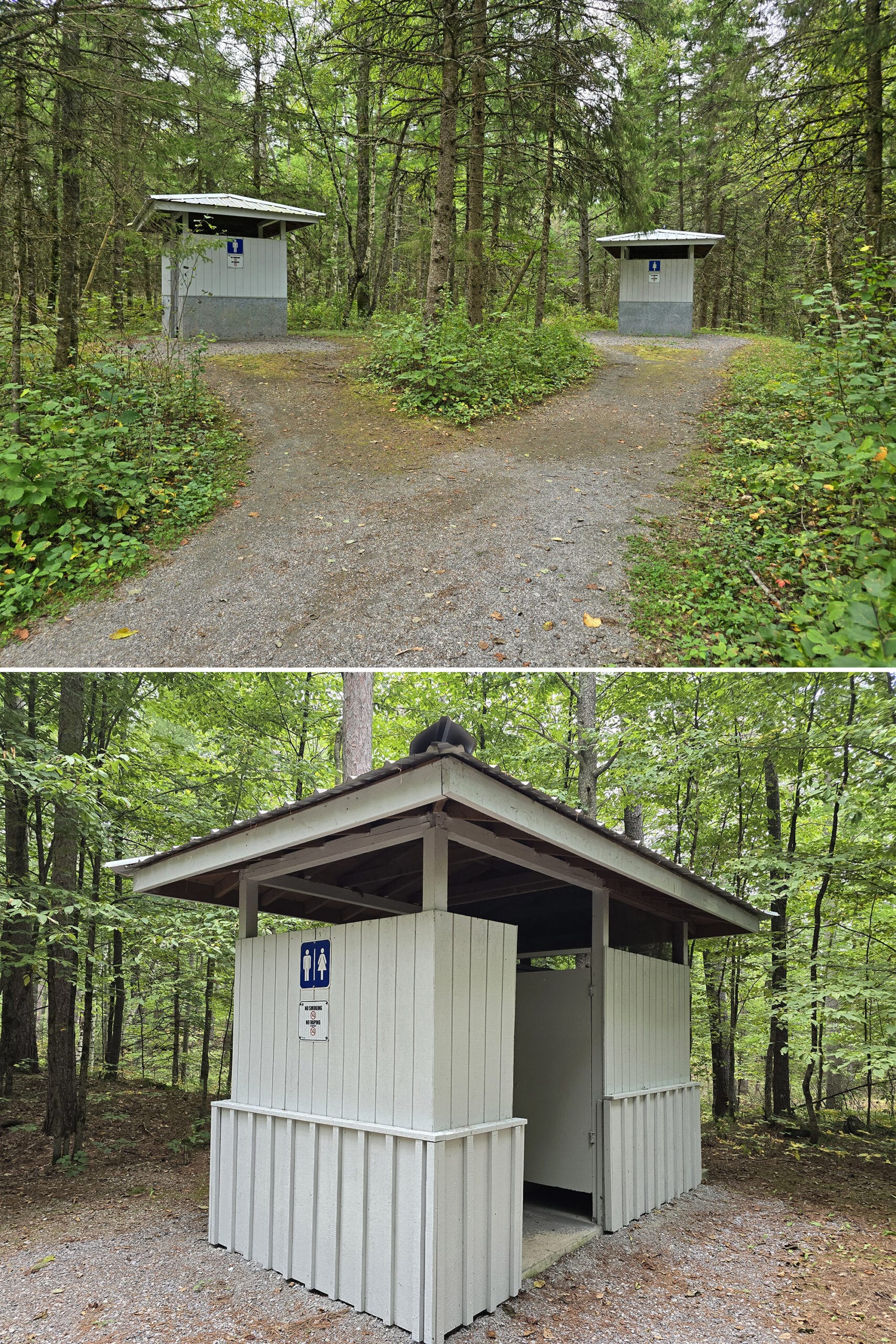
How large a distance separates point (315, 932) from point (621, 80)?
14505mm

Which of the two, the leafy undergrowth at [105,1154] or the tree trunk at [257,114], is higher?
the tree trunk at [257,114]

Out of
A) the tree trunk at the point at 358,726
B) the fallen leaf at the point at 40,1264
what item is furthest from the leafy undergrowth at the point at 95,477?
the fallen leaf at the point at 40,1264

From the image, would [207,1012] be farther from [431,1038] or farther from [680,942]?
[431,1038]

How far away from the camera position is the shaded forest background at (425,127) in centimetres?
854

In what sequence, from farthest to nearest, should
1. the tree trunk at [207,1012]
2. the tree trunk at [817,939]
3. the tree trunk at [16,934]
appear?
the tree trunk at [207,1012]
the tree trunk at [817,939]
the tree trunk at [16,934]

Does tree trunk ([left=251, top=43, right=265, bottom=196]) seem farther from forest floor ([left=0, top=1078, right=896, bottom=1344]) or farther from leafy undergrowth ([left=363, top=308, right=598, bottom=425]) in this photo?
forest floor ([left=0, top=1078, right=896, bottom=1344])

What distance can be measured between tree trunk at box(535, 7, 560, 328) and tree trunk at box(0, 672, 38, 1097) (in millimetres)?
11836

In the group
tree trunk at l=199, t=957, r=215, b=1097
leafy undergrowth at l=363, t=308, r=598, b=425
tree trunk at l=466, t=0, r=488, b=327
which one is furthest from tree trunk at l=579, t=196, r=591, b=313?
tree trunk at l=199, t=957, r=215, b=1097

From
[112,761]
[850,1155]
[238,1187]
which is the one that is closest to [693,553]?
[112,761]

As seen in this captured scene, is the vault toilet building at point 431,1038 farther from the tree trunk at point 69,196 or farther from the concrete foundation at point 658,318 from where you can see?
the concrete foundation at point 658,318

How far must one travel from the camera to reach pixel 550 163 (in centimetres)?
1345

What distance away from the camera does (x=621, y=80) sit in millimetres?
12719

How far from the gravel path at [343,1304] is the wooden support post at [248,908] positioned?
1.94 meters

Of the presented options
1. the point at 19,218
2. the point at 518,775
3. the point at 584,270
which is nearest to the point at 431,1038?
the point at 19,218
